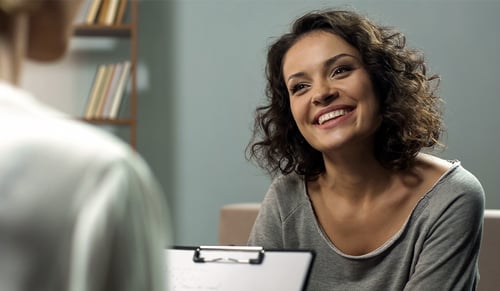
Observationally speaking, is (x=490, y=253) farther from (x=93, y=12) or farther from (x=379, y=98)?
(x=93, y=12)

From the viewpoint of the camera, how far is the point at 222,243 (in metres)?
2.17

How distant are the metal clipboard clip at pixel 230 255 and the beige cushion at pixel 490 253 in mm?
765

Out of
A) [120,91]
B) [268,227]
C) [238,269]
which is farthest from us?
[120,91]

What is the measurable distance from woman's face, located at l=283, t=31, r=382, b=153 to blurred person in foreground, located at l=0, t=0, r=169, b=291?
1.30 meters

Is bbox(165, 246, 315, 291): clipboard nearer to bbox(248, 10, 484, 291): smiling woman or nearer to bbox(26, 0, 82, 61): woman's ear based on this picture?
bbox(248, 10, 484, 291): smiling woman

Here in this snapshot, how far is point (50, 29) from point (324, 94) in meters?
1.28

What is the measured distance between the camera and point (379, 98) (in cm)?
187

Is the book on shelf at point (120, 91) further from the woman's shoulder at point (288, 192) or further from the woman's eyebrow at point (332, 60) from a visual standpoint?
the woman's eyebrow at point (332, 60)

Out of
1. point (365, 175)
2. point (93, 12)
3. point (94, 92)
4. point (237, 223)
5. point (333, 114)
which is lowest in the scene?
point (94, 92)

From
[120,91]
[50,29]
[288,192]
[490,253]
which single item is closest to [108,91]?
[120,91]

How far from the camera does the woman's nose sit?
1.79m

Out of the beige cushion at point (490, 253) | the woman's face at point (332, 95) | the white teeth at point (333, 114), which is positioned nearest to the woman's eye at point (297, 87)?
the woman's face at point (332, 95)

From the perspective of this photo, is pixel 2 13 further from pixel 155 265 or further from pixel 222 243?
pixel 222 243

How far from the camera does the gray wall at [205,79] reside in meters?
3.51
